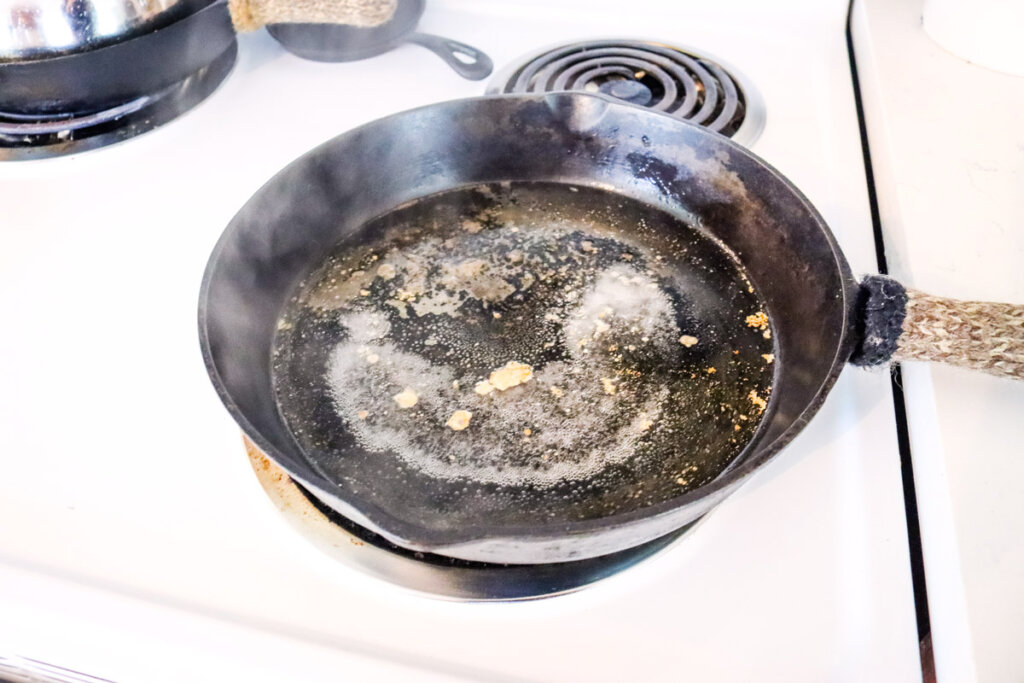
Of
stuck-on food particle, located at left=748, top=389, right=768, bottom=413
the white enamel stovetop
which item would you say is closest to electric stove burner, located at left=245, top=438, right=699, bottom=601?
the white enamel stovetop

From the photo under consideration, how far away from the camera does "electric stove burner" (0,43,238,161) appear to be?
74 centimetres

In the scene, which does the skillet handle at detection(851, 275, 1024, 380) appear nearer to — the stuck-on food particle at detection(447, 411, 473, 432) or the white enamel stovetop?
the white enamel stovetop

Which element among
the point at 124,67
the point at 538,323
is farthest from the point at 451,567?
the point at 124,67

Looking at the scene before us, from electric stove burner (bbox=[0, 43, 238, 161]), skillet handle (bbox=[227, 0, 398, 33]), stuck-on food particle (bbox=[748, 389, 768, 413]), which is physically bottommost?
stuck-on food particle (bbox=[748, 389, 768, 413])

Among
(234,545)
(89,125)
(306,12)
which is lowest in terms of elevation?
(234,545)

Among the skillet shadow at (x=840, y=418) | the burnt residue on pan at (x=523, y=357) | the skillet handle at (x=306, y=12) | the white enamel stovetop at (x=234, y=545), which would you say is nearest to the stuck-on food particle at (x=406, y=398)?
the burnt residue on pan at (x=523, y=357)

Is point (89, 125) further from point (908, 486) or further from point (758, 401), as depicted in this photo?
point (908, 486)

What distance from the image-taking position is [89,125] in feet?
2.51

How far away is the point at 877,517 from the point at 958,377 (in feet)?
0.42

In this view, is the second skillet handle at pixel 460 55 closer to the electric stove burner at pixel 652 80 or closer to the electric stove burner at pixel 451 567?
the electric stove burner at pixel 652 80

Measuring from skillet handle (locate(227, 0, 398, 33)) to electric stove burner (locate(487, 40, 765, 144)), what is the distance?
0.48 feet

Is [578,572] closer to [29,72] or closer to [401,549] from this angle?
[401,549]

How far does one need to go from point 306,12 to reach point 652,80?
37cm

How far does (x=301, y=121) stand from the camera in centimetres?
79
